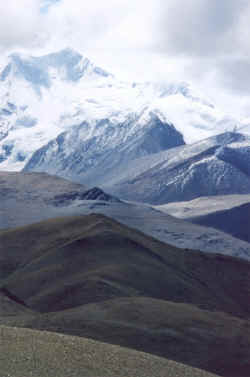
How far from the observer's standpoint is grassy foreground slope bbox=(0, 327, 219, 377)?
150ft

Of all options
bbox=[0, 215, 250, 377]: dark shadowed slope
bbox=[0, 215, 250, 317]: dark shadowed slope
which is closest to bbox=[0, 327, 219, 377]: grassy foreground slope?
bbox=[0, 215, 250, 377]: dark shadowed slope

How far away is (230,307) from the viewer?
153375 millimetres

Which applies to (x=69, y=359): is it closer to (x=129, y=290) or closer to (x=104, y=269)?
(x=129, y=290)

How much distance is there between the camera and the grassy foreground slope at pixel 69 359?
4578 cm

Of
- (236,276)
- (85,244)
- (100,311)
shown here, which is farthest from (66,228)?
(100,311)

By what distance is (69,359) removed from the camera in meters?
48.7

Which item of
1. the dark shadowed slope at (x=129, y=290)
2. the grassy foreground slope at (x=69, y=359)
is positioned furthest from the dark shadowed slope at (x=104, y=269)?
the grassy foreground slope at (x=69, y=359)

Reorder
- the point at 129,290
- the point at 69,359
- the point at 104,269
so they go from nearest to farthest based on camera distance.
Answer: the point at 69,359
the point at 129,290
the point at 104,269

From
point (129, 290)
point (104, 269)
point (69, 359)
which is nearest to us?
point (69, 359)

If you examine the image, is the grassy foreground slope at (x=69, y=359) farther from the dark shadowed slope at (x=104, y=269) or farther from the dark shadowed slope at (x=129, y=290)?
the dark shadowed slope at (x=104, y=269)

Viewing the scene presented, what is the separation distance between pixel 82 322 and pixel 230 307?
2632 inches

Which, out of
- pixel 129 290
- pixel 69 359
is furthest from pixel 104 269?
pixel 69 359

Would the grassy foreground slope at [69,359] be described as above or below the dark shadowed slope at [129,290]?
above

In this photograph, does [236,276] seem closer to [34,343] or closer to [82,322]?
[82,322]
